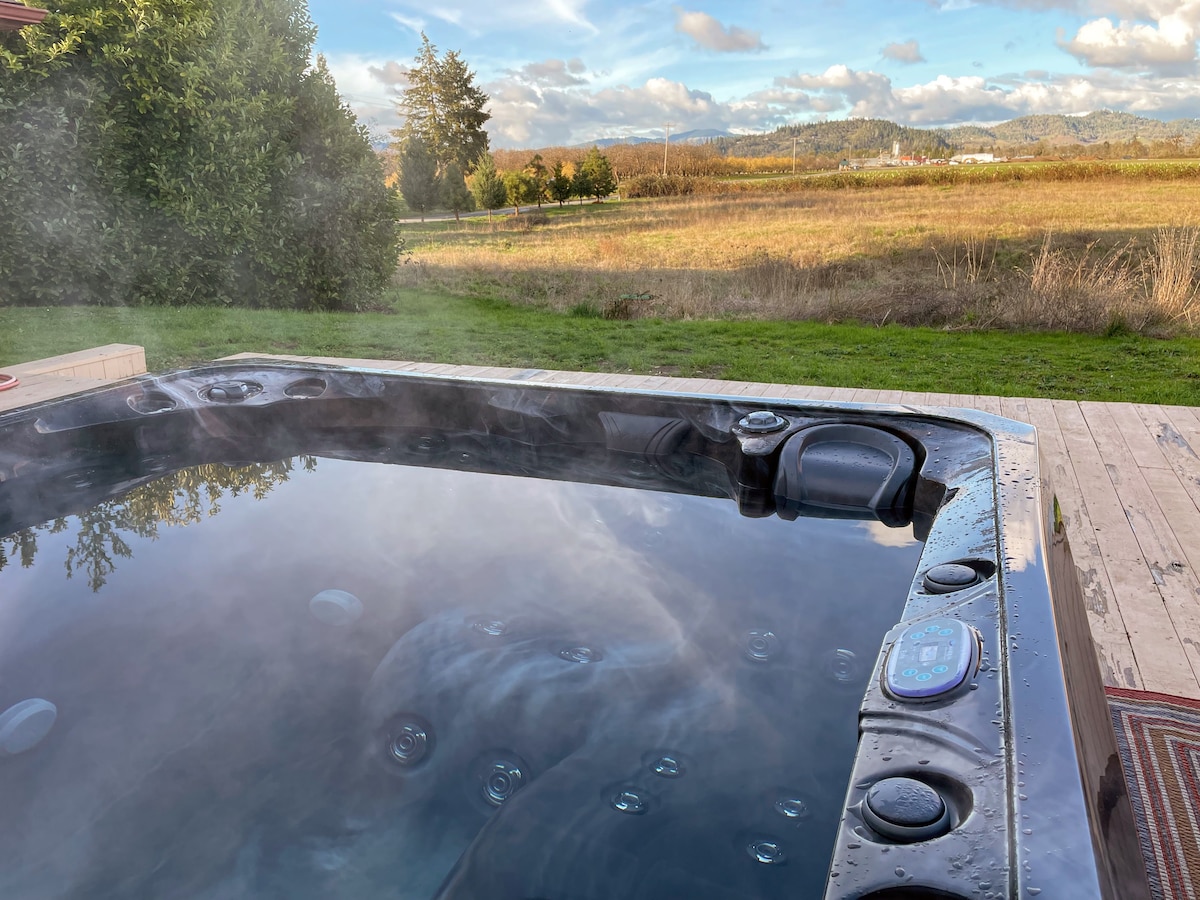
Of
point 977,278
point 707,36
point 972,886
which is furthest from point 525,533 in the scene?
point 707,36

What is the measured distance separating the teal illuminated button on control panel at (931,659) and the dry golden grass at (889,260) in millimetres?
4456

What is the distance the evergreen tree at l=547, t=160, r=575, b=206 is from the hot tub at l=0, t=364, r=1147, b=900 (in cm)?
2538

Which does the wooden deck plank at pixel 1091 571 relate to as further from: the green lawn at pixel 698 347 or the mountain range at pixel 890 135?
the mountain range at pixel 890 135

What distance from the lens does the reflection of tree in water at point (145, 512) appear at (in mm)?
1733

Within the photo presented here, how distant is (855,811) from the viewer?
0.69m

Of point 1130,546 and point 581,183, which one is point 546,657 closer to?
point 1130,546

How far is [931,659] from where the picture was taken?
0.86 metres

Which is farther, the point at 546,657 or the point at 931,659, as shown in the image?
the point at 546,657

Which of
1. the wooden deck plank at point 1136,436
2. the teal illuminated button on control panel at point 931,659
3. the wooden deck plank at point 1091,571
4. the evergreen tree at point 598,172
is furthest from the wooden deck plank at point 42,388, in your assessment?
the evergreen tree at point 598,172

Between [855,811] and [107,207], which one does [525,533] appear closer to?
[855,811]

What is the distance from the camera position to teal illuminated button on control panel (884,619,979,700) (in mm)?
824

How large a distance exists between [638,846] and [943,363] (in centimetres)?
351

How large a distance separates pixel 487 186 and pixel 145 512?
65.4 feet

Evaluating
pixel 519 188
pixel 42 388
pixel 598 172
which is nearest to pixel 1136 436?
pixel 42 388
